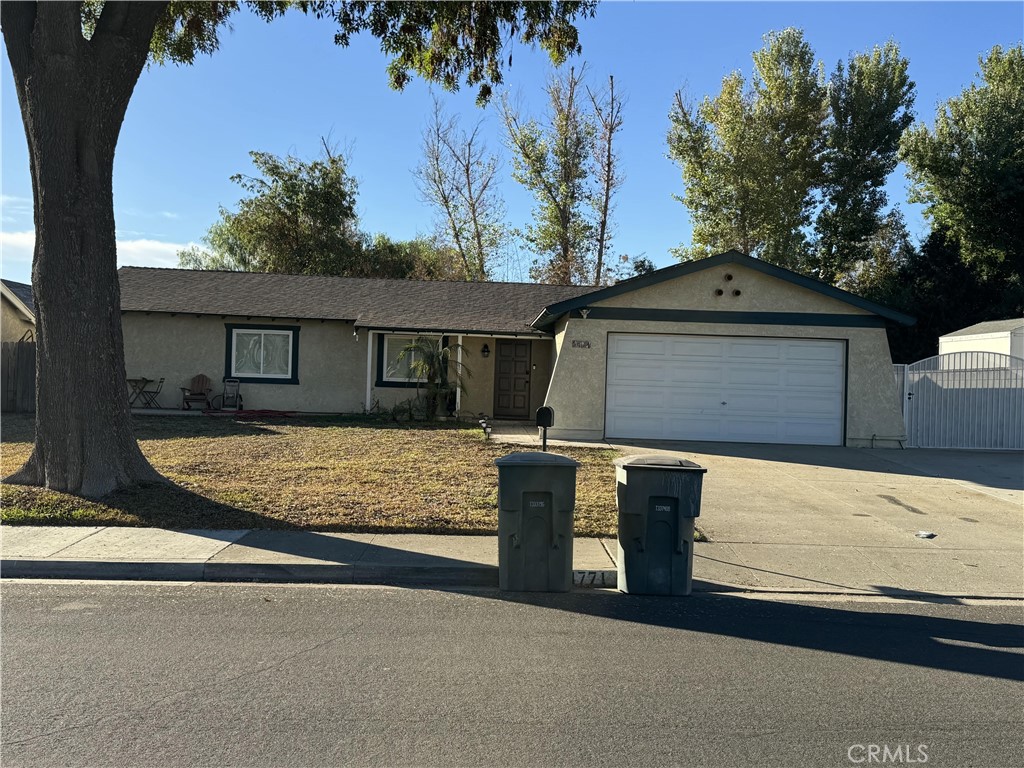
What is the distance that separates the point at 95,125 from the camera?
28.9 feet

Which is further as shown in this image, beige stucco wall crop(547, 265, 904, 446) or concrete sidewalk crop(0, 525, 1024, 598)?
beige stucco wall crop(547, 265, 904, 446)

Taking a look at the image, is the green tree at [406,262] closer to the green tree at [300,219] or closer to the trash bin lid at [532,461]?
the green tree at [300,219]

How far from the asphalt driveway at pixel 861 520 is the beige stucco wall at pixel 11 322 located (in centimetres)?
1746

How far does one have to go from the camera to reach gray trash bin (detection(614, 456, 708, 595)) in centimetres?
639

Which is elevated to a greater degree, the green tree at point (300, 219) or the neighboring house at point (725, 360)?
the green tree at point (300, 219)

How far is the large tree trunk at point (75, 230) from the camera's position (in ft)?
28.2

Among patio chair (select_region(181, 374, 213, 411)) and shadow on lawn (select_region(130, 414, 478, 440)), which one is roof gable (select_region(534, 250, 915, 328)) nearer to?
shadow on lawn (select_region(130, 414, 478, 440))

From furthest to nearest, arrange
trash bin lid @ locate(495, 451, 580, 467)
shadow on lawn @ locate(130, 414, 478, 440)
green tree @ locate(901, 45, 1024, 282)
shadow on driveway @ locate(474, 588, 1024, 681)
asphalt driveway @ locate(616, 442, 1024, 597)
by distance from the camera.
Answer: green tree @ locate(901, 45, 1024, 282) < shadow on lawn @ locate(130, 414, 478, 440) < asphalt driveway @ locate(616, 442, 1024, 597) < trash bin lid @ locate(495, 451, 580, 467) < shadow on driveway @ locate(474, 588, 1024, 681)

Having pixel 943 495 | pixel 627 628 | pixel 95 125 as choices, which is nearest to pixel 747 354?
pixel 943 495

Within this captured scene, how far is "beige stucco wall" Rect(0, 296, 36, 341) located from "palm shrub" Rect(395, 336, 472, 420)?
35.7 ft

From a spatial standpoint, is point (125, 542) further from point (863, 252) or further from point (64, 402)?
point (863, 252)

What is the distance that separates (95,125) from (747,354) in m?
12.3

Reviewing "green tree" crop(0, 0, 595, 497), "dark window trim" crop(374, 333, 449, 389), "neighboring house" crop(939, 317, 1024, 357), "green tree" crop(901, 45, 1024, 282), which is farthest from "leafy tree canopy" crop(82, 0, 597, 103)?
"green tree" crop(901, 45, 1024, 282)

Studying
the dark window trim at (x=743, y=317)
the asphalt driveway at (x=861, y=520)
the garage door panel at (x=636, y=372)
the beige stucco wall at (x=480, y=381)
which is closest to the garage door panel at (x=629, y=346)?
the garage door panel at (x=636, y=372)
